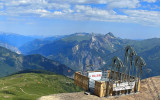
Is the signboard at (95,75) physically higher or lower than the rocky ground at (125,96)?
higher

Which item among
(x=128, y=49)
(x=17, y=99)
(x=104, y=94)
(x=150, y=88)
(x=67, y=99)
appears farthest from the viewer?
(x=17, y=99)

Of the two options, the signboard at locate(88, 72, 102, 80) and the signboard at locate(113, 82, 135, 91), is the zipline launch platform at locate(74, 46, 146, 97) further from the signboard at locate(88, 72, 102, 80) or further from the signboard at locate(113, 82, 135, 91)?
the signboard at locate(88, 72, 102, 80)

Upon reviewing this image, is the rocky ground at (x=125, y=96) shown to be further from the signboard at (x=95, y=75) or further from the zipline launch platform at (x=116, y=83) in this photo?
the signboard at (x=95, y=75)

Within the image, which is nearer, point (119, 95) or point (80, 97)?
point (80, 97)

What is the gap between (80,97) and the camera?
44.3m

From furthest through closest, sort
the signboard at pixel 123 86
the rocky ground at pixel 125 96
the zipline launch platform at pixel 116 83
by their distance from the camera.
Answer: the signboard at pixel 123 86 → the zipline launch platform at pixel 116 83 → the rocky ground at pixel 125 96

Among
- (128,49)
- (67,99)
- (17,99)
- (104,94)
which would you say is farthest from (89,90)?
(17,99)

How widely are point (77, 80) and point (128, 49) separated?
56.0 feet

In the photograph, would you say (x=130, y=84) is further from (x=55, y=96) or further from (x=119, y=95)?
(x=55, y=96)

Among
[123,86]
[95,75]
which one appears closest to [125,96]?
[123,86]

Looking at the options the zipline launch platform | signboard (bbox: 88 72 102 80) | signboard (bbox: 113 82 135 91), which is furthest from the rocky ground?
signboard (bbox: 88 72 102 80)

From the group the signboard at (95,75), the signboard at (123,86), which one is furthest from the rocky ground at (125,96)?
the signboard at (95,75)

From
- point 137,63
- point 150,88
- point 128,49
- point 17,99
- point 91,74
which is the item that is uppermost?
point 128,49

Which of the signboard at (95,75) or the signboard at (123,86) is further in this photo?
the signboard at (95,75)
